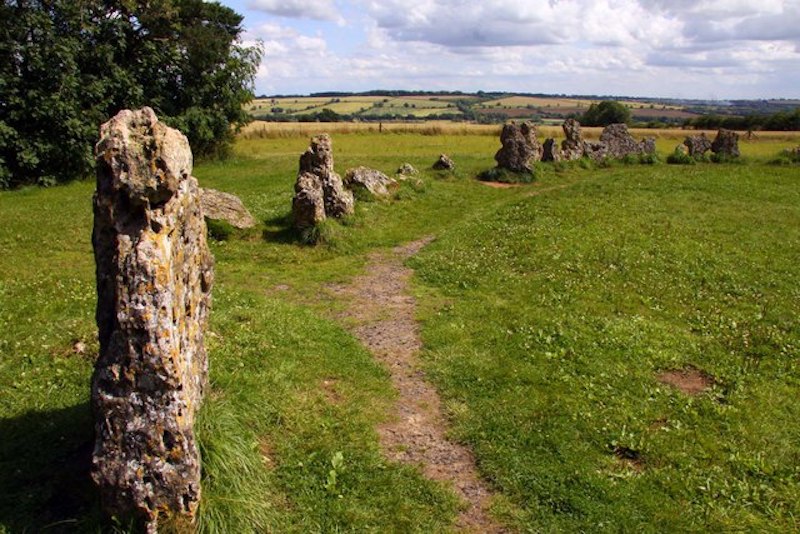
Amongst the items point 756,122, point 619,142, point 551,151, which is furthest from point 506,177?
point 756,122

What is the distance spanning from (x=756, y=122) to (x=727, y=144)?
3752 cm

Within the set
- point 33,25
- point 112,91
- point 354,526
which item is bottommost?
point 354,526

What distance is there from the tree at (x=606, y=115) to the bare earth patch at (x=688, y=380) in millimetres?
81954

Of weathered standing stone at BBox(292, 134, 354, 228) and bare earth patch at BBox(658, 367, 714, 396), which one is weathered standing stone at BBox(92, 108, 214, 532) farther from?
weathered standing stone at BBox(292, 134, 354, 228)

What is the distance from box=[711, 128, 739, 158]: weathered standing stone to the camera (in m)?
42.9

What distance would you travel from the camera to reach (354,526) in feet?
26.5

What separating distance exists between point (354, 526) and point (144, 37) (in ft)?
122

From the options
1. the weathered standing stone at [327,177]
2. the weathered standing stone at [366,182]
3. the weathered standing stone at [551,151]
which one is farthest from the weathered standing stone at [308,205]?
the weathered standing stone at [551,151]

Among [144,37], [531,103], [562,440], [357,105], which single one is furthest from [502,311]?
[531,103]

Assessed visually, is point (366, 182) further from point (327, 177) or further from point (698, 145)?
point (698, 145)

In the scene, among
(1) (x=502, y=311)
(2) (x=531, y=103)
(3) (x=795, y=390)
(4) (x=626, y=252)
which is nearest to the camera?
(3) (x=795, y=390)

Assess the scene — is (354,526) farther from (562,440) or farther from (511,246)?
(511,246)

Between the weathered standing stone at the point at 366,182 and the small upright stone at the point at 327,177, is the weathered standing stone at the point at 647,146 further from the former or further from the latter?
the small upright stone at the point at 327,177

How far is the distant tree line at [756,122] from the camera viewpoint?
71.7 metres
